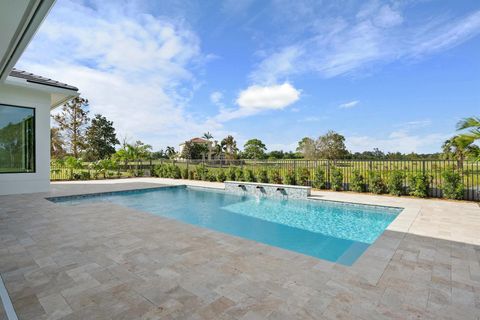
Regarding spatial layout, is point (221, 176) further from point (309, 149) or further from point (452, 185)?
point (309, 149)

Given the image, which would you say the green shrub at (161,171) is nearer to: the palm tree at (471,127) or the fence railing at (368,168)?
the fence railing at (368,168)

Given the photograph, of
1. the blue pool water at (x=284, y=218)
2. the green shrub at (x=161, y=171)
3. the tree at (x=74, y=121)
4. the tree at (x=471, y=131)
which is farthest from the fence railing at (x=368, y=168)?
the tree at (x=74, y=121)

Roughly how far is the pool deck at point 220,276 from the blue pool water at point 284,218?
1096 millimetres

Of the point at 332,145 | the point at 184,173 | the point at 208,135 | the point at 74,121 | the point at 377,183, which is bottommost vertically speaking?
the point at 377,183

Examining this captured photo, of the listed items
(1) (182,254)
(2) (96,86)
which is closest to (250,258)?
(1) (182,254)

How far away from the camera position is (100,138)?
32.0 metres

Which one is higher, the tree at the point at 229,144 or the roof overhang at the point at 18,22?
the tree at the point at 229,144

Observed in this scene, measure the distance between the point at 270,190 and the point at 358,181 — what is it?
12.0ft

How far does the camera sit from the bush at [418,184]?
335 inches

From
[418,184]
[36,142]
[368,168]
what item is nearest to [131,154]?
[36,142]

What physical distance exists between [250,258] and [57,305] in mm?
2189

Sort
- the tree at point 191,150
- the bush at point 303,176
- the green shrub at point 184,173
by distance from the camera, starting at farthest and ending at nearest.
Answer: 1. the tree at point 191,150
2. the green shrub at point 184,173
3. the bush at point 303,176

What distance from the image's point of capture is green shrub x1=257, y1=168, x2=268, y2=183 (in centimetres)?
1259

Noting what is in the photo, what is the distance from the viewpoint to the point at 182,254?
11.6 feet
